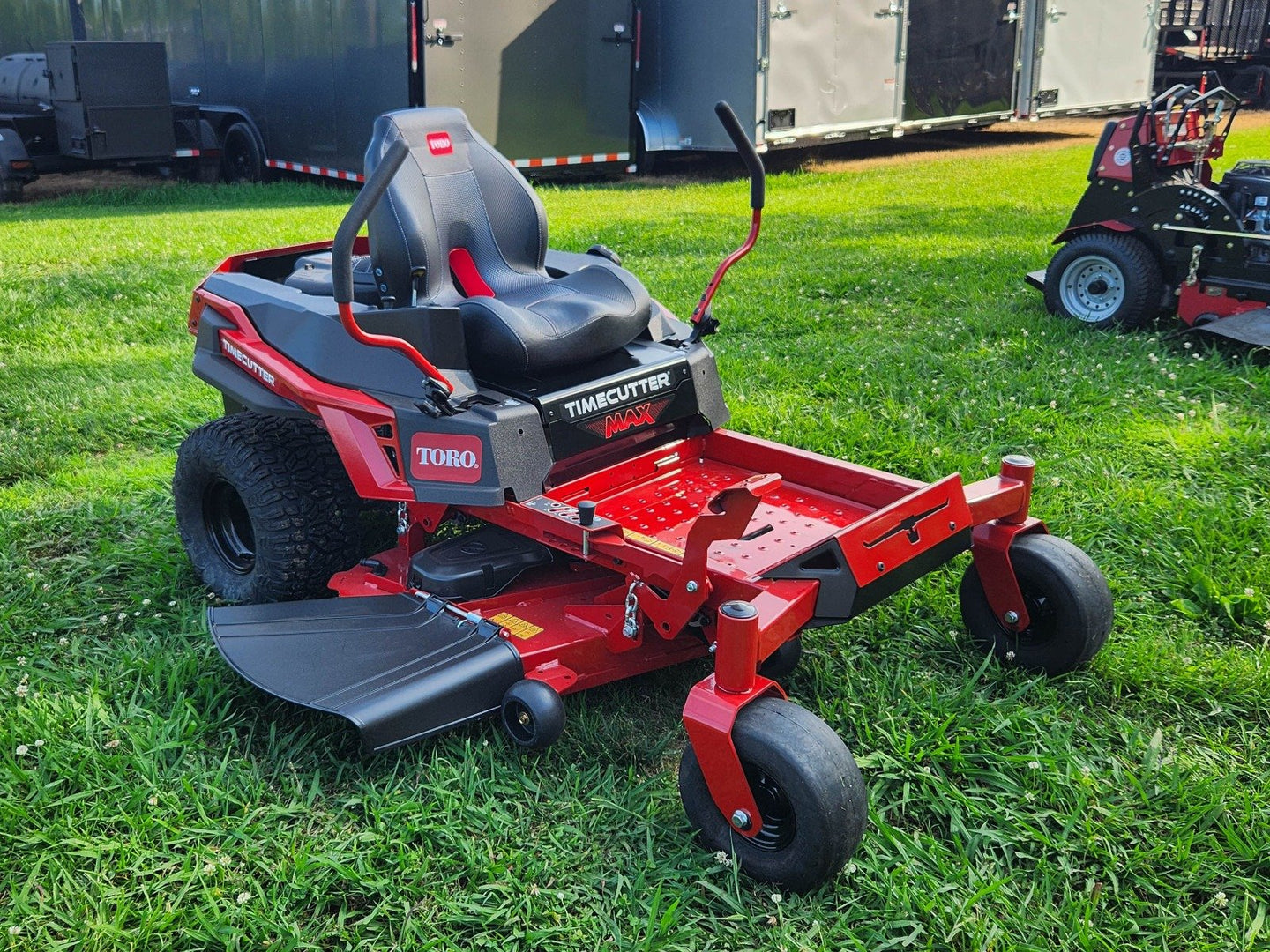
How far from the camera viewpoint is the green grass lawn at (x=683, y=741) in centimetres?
245

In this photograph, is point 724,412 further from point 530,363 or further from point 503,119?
point 503,119

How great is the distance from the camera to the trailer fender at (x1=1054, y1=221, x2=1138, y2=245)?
607cm

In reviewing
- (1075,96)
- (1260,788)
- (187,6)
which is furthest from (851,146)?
(1260,788)

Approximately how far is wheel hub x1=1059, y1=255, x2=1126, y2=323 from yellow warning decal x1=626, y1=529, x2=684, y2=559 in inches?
152

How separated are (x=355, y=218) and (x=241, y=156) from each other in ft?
38.5

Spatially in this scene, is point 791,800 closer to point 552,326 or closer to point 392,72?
point 552,326

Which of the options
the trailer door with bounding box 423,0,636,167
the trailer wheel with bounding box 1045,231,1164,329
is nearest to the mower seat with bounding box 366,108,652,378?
the trailer wheel with bounding box 1045,231,1164,329

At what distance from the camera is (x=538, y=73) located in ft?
38.6

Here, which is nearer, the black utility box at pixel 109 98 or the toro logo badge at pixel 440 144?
the toro logo badge at pixel 440 144

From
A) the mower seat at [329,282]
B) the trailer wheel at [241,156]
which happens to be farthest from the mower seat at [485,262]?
the trailer wheel at [241,156]

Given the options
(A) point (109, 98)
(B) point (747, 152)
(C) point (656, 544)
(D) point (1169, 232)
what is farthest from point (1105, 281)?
(A) point (109, 98)

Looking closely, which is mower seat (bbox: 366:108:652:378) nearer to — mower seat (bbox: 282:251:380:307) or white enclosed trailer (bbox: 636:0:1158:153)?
mower seat (bbox: 282:251:380:307)

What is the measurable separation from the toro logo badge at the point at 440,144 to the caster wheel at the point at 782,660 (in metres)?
1.89

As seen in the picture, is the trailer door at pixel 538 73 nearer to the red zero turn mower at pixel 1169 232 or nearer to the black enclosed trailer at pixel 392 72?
the black enclosed trailer at pixel 392 72
